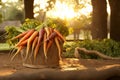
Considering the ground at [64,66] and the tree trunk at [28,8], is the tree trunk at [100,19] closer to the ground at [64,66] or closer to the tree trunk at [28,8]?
the tree trunk at [28,8]

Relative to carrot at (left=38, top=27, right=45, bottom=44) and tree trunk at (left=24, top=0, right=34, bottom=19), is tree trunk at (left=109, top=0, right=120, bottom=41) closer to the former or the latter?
tree trunk at (left=24, top=0, right=34, bottom=19)

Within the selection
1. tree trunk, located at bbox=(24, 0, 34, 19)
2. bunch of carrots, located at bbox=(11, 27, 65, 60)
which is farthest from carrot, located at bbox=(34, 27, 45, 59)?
tree trunk, located at bbox=(24, 0, 34, 19)

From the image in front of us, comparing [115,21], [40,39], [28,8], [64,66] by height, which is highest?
[28,8]

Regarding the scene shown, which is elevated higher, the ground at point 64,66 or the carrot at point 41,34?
the carrot at point 41,34

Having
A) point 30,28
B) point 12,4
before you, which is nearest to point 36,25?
point 30,28

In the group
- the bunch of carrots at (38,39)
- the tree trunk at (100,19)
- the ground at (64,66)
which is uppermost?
the tree trunk at (100,19)

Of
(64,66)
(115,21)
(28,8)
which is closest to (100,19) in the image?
(115,21)

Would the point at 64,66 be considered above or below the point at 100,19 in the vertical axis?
below

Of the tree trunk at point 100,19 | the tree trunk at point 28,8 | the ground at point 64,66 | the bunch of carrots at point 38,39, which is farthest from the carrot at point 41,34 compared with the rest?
the tree trunk at point 28,8

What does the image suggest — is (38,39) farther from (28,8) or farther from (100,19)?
(28,8)

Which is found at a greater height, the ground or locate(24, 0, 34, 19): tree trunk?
locate(24, 0, 34, 19): tree trunk

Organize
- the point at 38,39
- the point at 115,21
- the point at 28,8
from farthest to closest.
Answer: the point at 28,8 < the point at 115,21 < the point at 38,39

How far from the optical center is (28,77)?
2547mm

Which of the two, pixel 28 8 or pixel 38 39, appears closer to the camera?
pixel 38 39
